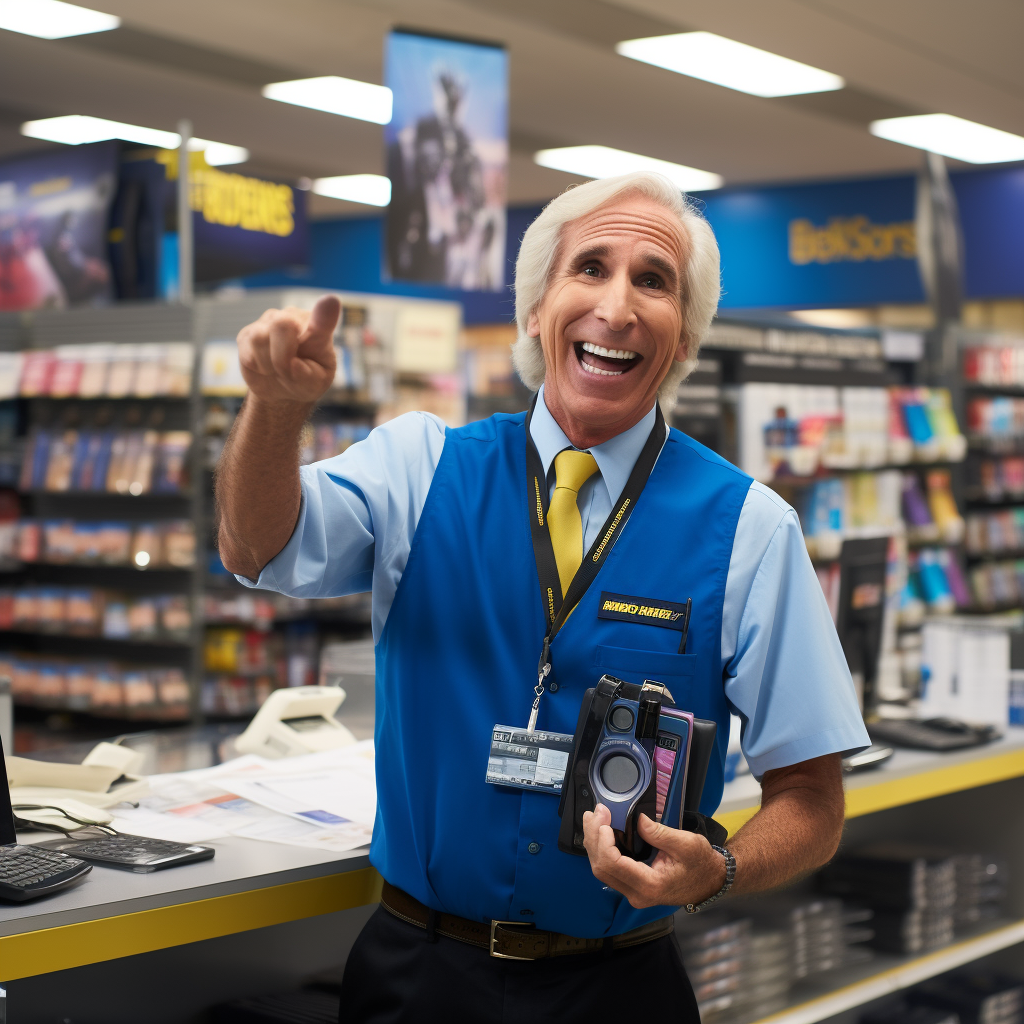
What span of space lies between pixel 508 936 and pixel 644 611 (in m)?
0.46

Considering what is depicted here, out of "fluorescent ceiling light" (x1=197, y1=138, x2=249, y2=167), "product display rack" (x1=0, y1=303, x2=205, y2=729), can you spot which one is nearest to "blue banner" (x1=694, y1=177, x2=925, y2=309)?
"fluorescent ceiling light" (x1=197, y1=138, x2=249, y2=167)

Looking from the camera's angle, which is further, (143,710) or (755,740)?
(143,710)

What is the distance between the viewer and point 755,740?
173 cm

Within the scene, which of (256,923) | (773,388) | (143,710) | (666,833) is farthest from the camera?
(143,710)

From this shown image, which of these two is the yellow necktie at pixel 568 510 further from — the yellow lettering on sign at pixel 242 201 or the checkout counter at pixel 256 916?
the yellow lettering on sign at pixel 242 201

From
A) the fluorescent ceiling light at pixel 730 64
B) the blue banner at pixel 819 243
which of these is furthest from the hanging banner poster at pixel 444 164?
the blue banner at pixel 819 243

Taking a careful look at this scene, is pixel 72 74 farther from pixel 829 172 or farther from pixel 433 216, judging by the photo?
pixel 829 172

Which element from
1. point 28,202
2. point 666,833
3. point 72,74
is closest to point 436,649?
point 666,833

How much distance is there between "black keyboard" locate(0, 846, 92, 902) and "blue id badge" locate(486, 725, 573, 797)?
2.03ft

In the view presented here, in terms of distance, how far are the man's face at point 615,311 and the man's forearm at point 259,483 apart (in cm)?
44

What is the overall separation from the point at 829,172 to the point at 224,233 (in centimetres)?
610

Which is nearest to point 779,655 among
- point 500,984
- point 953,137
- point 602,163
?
point 500,984

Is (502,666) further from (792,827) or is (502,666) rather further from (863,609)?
(863,609)

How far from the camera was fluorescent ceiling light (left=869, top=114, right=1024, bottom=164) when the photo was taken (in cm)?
973
